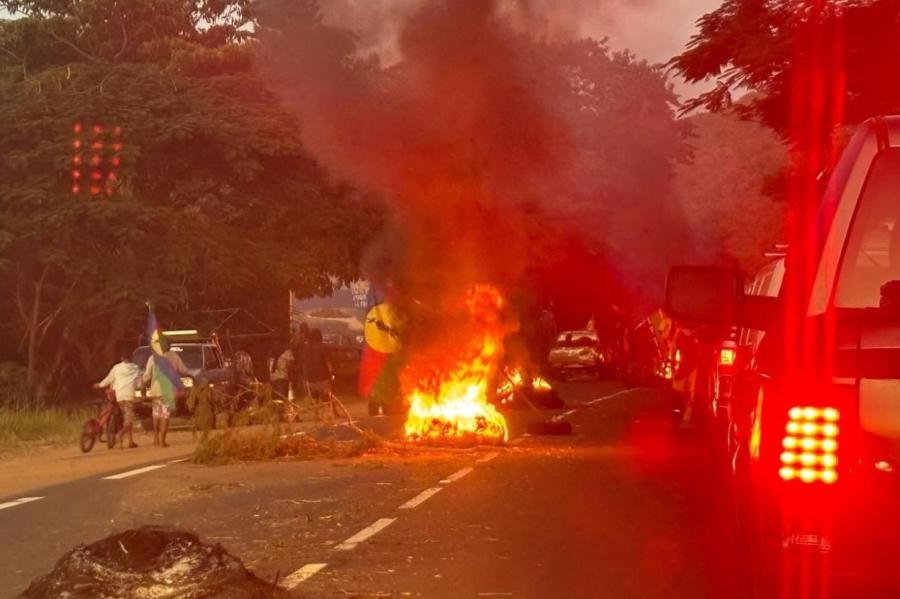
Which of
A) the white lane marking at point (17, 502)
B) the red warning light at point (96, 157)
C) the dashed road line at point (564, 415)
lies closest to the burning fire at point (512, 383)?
the dashed road line at point (564, 415)

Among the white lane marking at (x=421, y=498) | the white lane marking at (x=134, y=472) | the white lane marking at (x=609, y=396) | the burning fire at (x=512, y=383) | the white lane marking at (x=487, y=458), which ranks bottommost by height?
the white lane marking at (x=609, y=396)

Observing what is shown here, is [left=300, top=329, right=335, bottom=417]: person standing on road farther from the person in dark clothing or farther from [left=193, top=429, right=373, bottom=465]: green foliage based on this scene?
[left=193, top=429, right=373, bottom=465]: green foliage

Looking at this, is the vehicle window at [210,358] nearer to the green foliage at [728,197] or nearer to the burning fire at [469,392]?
the burning fire at [469,392]

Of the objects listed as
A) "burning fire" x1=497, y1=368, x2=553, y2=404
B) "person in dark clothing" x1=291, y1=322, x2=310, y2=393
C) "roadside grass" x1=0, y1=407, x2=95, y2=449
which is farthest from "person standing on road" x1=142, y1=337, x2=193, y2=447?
"burning fire" x1=497, y1=368, x2=553, y2=404

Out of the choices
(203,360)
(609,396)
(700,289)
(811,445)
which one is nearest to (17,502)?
(700,289)

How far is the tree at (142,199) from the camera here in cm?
3193

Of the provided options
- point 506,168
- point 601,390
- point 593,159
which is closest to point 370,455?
point 506,168

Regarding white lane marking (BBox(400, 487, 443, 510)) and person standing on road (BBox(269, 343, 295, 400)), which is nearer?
white lane marking (BBox(400, 487, 443, 510))

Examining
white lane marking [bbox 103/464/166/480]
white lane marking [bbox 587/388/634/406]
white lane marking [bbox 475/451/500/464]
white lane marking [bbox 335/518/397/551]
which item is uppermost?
white lane marking [bbox 103/464/166/480]

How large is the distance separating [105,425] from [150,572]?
14.2 meters

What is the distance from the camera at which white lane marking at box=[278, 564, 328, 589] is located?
28.0ft

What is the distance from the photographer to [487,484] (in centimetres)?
1436

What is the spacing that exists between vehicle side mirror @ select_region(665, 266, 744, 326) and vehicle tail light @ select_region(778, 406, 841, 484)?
3.05 feet

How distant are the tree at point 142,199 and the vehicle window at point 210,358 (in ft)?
5.46
